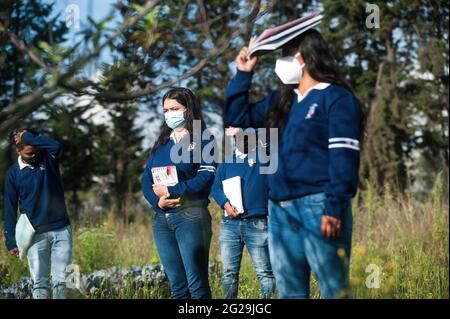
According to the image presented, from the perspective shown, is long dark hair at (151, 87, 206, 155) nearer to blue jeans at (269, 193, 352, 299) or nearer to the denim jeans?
the denim jeans

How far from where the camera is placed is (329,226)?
10.8 feet

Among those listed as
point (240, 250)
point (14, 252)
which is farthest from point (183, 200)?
point (14, 252)

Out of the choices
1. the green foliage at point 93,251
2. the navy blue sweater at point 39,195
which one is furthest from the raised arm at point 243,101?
the green foliage at point 93,251

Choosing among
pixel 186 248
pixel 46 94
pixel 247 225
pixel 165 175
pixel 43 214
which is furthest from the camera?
pixel 43 214

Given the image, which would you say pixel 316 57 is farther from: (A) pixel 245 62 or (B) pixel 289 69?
(A) pixel 245 62

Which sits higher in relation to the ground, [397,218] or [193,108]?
[193,108]

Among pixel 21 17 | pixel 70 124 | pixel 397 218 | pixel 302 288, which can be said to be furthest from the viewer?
pixel 397 218

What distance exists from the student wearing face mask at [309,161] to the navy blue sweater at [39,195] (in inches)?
87.7

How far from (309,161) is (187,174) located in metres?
1.56

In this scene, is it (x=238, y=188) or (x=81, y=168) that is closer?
(x=238, y=188)

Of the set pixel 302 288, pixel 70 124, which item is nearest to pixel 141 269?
pixel 302 288
